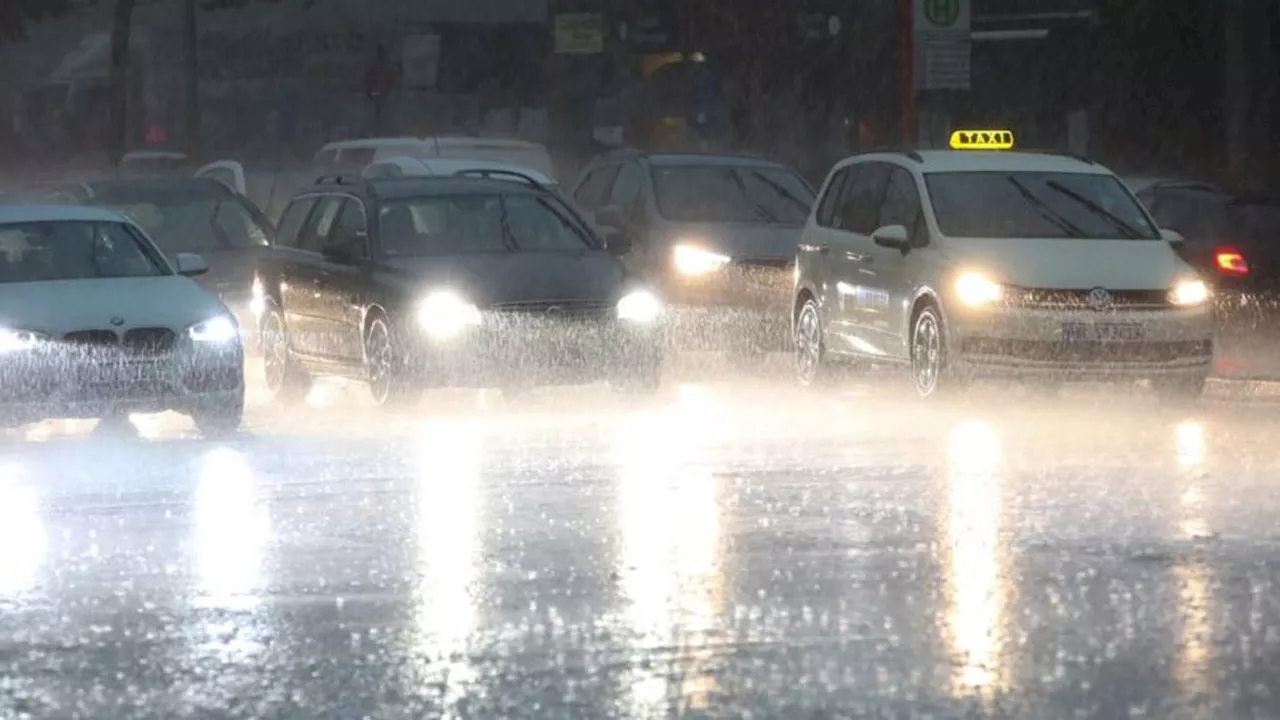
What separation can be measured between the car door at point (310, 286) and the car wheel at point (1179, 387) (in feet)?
18.3

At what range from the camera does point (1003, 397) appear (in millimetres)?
19719

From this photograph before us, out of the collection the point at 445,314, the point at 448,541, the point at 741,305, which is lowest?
Answer: the point at 448,541

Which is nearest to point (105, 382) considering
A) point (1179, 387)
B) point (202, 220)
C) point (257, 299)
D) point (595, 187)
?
point (257, 299)

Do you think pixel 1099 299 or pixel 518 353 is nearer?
pixel 1099 299

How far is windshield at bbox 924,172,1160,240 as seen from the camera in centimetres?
1966

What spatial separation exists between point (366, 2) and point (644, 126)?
3723 centimetres

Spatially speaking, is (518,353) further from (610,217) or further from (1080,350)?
(610,217)

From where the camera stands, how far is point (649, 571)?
10828 mm

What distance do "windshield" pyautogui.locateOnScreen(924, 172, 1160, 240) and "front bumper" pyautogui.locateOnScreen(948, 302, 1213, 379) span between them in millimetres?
1063

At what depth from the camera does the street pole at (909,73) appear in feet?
92.2

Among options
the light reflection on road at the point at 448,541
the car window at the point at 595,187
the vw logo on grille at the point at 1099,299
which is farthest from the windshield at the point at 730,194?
the light reflection on road at the point at 448,541

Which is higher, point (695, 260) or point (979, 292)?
point (695, 260)

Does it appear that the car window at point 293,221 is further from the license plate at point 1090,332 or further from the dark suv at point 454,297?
the license plate at point 1090,332

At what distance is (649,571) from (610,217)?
504 inches
